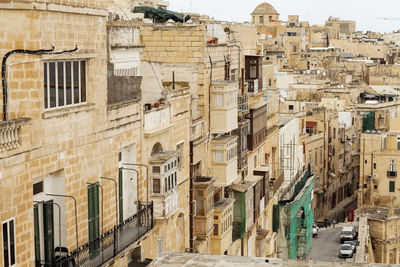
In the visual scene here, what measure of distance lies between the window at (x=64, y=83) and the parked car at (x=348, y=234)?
34599 millimetres

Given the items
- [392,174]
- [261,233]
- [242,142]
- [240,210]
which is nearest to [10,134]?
[240,210]

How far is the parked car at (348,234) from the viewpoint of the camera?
4536 centimetres

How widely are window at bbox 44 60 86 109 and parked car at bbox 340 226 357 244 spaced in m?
34.6

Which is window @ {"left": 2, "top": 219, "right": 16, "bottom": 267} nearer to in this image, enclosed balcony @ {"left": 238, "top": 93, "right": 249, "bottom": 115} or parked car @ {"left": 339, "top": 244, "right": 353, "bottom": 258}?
enclosed balcony @ {"left": 238, "top": 93, "right": 249, "bottom": 115}

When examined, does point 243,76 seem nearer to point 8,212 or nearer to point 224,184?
point 224,184

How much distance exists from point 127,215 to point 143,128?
5.38 feet

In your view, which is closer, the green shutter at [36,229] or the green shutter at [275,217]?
the green shutter at [36,229]

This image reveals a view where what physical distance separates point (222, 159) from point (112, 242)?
26.0 feet

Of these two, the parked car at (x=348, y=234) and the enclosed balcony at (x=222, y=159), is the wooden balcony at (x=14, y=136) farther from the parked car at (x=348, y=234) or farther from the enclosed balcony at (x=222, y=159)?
the parked car at (x=348, y=234)

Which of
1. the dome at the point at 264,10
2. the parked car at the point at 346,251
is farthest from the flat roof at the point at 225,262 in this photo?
the dome at the point at 264,10

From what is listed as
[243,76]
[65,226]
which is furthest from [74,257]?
[243,76]

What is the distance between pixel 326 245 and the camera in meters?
45.4

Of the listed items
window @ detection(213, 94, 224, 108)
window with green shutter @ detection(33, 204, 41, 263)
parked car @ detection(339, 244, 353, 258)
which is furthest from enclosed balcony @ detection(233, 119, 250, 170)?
parked car @ detection(339, 244, 353, 258)

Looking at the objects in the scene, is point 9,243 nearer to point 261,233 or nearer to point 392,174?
point 261,233
